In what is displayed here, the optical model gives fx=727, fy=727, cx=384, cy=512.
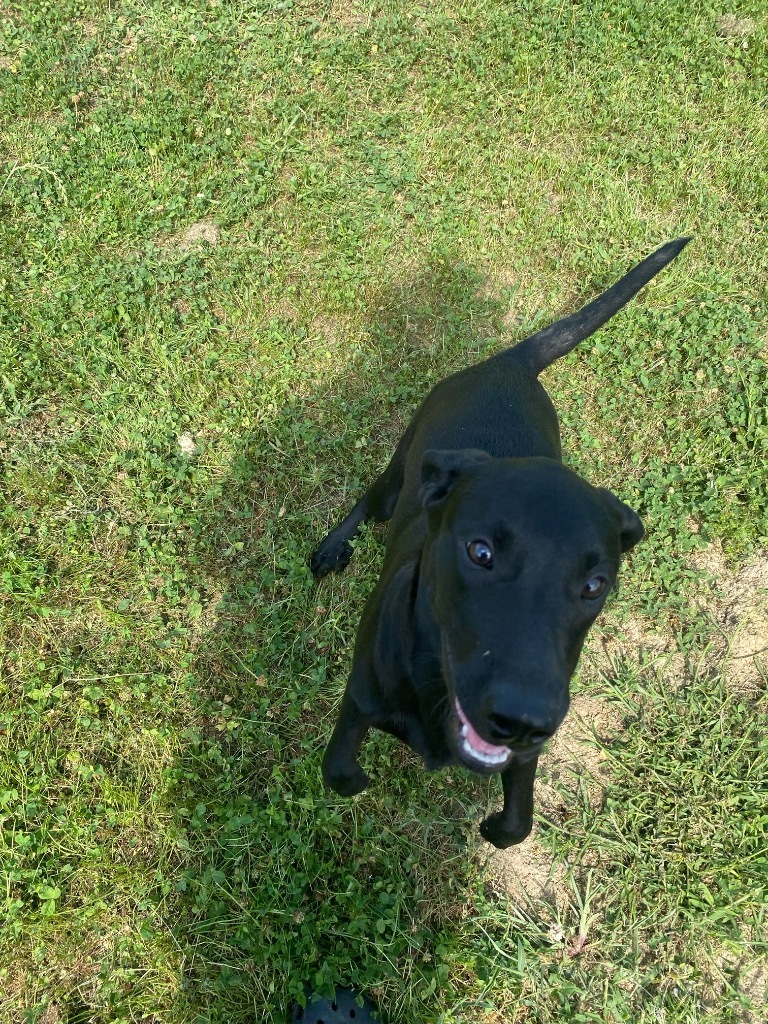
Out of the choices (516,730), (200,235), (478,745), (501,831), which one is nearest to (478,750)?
(478,745)

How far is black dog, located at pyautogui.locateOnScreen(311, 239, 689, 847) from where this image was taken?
203 cm

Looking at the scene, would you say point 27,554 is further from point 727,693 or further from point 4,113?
point 727,693

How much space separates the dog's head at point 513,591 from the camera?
1978 millimetres

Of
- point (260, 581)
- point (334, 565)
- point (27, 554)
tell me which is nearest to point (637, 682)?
A: point (334, 565)

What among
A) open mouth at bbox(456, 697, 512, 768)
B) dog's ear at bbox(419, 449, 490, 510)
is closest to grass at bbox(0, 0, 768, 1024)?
open mouth at bbox(456, 697, 512, 768)

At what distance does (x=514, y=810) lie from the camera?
10.1 feet

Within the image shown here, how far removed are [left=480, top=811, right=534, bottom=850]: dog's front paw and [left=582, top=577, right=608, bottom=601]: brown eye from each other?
132 cm

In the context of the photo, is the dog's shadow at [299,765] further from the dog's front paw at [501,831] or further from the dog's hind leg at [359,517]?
the dog's front paw at [501,831]

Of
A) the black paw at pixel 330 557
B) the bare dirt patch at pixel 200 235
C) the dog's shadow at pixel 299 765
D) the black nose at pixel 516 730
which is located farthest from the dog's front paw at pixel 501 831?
the bare dirt patch at pixel 200 235

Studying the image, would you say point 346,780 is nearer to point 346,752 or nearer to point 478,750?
point 346,752

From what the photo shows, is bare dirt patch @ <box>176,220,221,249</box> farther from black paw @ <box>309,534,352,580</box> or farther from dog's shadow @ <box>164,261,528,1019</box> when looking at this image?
black paw @ <box>309,534,352,580</box>

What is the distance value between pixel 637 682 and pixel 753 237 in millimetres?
3484

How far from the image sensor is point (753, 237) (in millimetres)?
5348

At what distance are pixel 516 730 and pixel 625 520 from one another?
0.97 m
